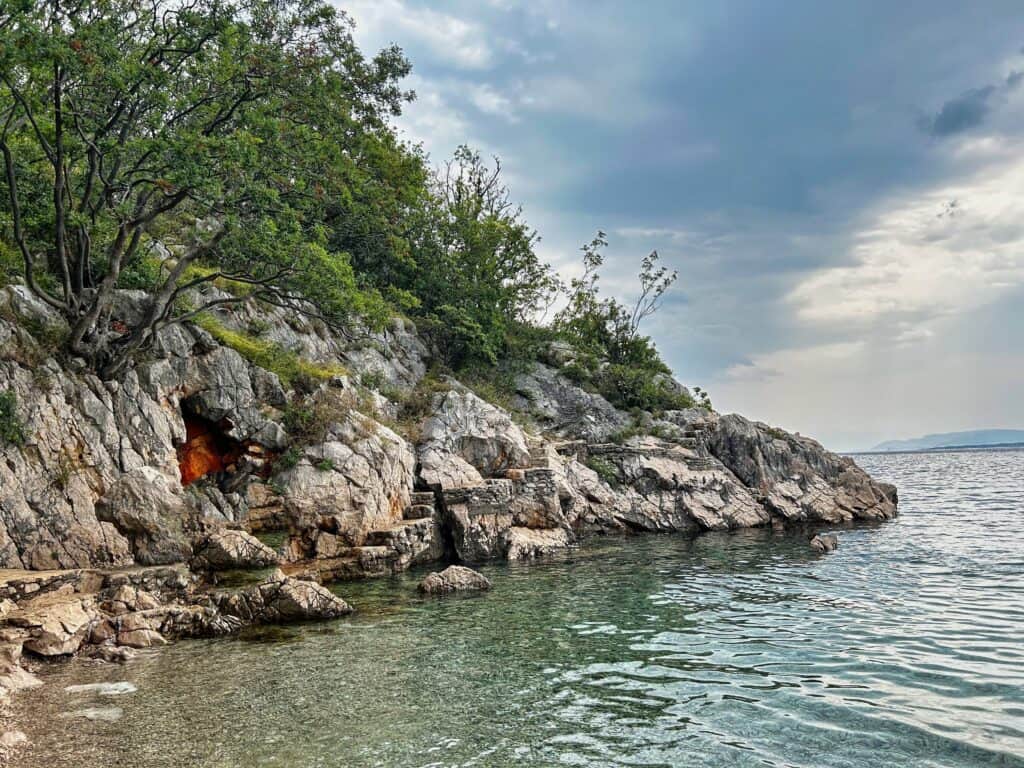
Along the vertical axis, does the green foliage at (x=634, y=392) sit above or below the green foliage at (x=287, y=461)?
above

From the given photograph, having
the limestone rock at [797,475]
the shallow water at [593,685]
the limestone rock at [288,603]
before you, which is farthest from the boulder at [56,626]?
the limestone rock at [797,475]

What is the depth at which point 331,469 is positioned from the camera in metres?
23.9

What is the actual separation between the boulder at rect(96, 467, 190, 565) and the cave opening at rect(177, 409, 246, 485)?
151 inches

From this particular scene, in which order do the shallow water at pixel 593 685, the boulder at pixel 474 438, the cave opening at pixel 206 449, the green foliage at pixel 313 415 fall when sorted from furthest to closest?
1. the boulder at pixel 474 438
2. the green foliage at pixel 313 415
3. the cave opening at pixel 206 449
4. the shallow water at pixel 593 685

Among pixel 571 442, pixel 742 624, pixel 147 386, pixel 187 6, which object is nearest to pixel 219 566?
pixel 147 386

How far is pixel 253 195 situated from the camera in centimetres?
2059

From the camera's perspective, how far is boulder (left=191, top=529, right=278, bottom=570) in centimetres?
1778

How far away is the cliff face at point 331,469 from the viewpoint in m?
17.9

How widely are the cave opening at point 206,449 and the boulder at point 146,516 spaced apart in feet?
12.6

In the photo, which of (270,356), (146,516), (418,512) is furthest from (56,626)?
(270,356)

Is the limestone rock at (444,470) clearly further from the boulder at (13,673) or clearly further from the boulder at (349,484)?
the boulder at (13,673)

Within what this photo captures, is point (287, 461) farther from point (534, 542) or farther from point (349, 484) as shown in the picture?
point (534, 542)

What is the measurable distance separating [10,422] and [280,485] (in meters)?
8.39

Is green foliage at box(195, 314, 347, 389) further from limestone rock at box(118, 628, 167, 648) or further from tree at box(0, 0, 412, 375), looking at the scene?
limestone rock at box(118, 628, 167, 648)
